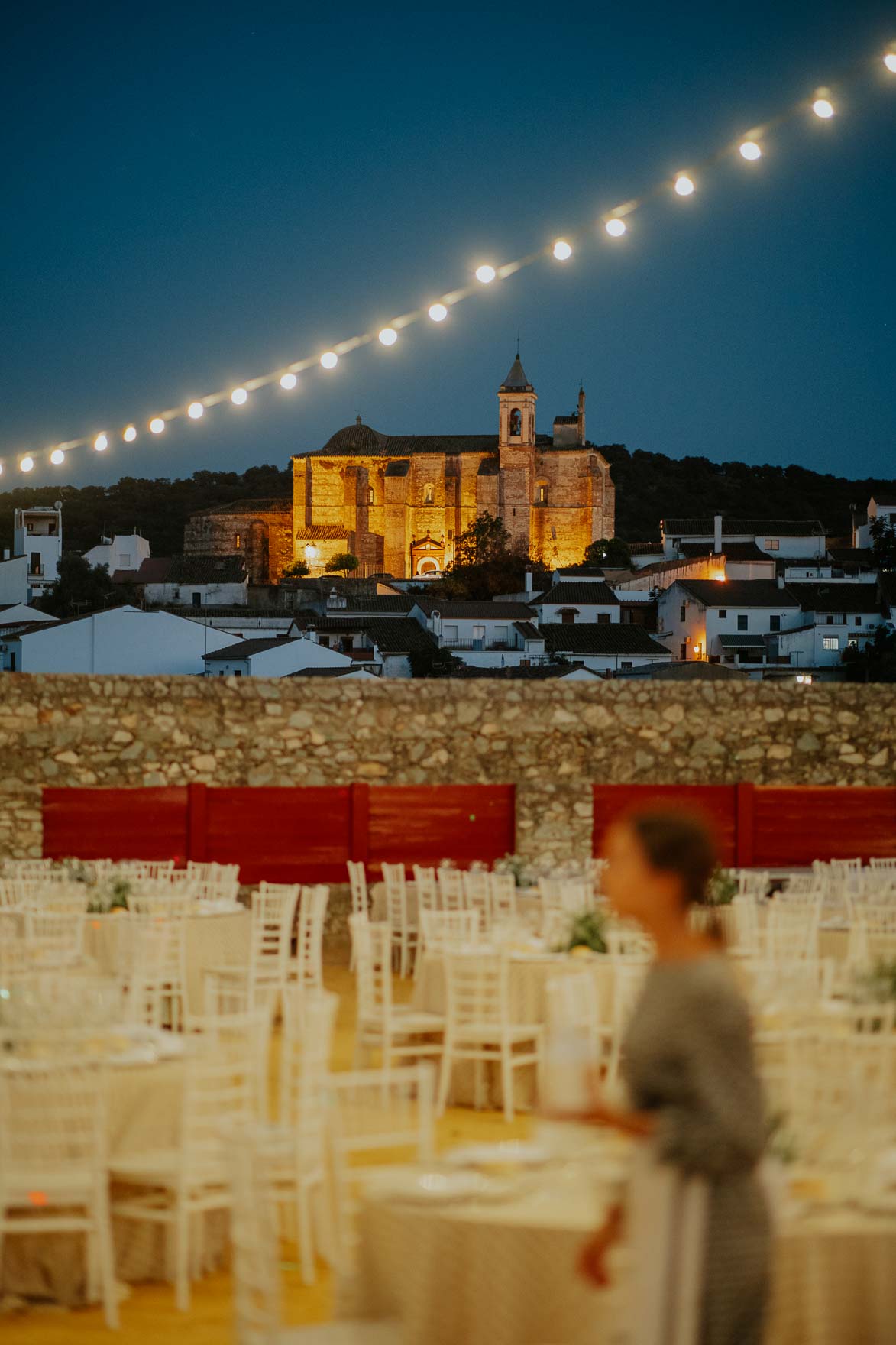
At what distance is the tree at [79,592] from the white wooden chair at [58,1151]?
57.0 metres

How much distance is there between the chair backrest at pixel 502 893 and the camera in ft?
34.7

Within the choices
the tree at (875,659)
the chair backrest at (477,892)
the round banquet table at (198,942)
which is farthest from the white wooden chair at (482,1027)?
the tree at (875,659)

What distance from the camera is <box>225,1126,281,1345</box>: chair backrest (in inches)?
133

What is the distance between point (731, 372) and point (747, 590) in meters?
58.8

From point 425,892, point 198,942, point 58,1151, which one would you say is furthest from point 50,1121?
point 425,892

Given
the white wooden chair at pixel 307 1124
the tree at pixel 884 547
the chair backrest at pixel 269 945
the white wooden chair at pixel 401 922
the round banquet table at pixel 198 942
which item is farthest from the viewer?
the tree at pixel 884 547

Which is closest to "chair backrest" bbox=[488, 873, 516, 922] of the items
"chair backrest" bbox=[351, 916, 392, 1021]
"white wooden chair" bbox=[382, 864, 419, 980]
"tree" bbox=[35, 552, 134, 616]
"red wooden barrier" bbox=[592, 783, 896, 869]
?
"white wooden chair" bbox=[382, 864, 419, 980]

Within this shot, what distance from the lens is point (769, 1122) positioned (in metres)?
3.04

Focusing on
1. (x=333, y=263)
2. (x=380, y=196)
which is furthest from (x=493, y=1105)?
(x=333, y=263)

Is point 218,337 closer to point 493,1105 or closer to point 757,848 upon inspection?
point 757,848

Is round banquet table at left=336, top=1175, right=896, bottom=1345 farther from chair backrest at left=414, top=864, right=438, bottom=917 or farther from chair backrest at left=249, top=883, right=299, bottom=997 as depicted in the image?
chair backrest at left=414, top=864, right=438, bottom=917

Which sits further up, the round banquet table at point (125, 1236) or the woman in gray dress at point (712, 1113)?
the woman in gray dress at point (712, 1113)

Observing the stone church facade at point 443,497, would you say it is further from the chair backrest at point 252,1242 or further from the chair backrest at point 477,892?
the chair backrest at point 252,1242

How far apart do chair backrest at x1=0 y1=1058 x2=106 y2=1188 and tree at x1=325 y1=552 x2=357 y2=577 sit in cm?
9102
